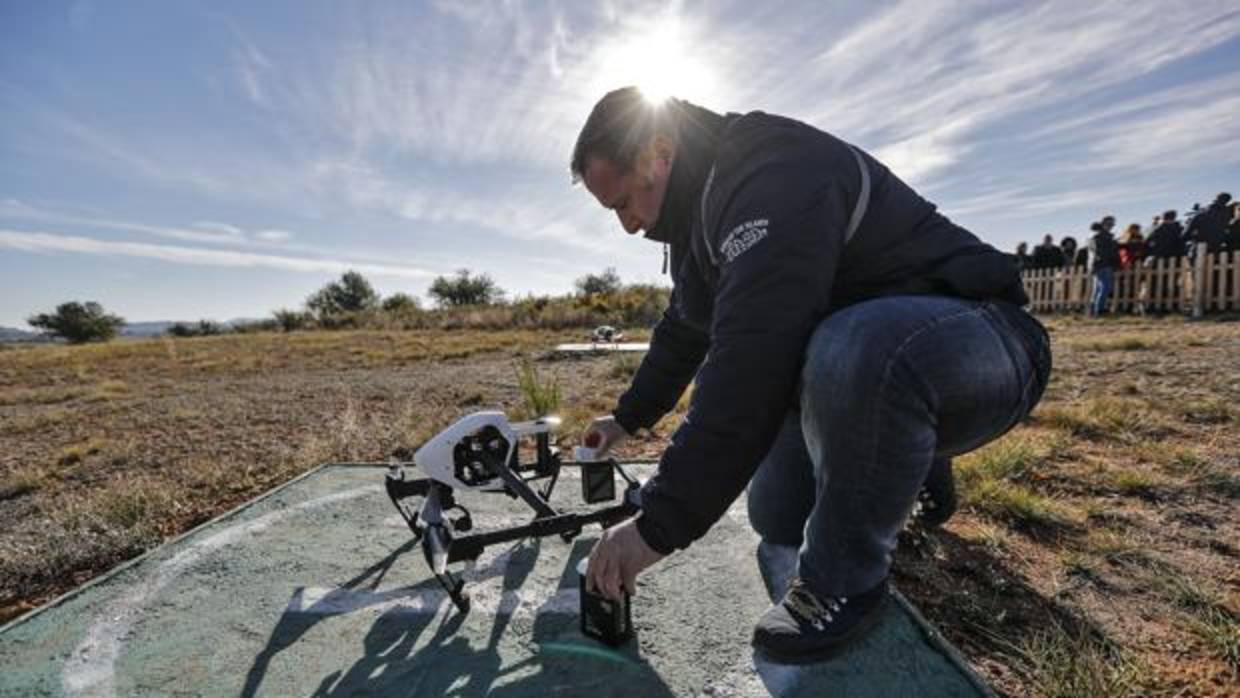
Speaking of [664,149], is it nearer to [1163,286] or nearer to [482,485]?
[482,485]

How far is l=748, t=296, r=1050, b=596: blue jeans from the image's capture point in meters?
1.28

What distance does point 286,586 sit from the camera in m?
2.04

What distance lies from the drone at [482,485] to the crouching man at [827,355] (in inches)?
22.3

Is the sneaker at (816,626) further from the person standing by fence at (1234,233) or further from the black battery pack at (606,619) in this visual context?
the person standing by fence at (1234,233)

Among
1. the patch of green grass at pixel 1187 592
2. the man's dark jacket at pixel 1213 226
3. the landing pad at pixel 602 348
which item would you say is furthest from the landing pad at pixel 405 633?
the man's dark jacket at pixel 1213 226

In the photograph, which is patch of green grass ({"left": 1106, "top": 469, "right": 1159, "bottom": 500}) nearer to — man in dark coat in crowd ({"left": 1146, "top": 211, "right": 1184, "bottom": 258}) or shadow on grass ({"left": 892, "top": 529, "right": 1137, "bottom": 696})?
shadow on grass ({"left": 892, "top": 529, "right": 1137, "bottom": 696})

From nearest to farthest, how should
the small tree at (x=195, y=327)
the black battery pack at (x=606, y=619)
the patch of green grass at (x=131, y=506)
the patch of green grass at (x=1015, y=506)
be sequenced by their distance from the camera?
1. the black battery pack at (x=606, y=619)
2. the patch of green grass at (x=1015, y=506)
3. the patch of green grass at (x=131, y=506)
4. the small tree at (x=195, y=327)

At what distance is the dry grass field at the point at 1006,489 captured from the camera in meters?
1.73

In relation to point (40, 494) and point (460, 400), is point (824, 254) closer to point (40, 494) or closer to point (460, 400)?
point (40, 494)

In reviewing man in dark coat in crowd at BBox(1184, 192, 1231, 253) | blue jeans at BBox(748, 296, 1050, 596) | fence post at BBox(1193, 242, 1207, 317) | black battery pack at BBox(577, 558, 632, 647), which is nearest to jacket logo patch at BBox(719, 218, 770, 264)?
blue jeans at BBox(748, 296, 1050, 596)

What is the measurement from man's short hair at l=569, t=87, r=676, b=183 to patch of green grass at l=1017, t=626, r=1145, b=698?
161 centimetres

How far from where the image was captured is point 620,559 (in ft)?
4.18

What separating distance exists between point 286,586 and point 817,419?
1769 mm

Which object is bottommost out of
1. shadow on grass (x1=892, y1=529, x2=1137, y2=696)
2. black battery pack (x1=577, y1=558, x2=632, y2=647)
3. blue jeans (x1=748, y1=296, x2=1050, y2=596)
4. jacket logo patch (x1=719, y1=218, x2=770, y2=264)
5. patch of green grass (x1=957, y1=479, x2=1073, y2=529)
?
shadow on grass (x1=892, y1=529, x2=1137, y2=696)
